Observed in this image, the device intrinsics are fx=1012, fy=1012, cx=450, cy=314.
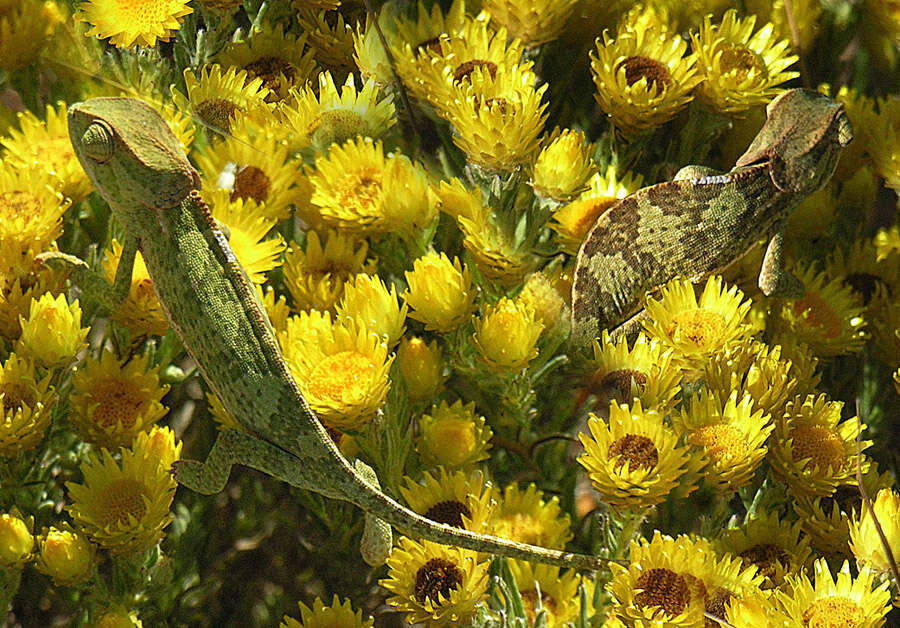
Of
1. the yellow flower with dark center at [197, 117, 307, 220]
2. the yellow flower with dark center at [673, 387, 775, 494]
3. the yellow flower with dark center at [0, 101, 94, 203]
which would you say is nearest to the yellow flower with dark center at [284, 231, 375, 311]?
the yellow flower with dark center at [197, 117, 307, 220]

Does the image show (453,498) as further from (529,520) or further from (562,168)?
(562,168)

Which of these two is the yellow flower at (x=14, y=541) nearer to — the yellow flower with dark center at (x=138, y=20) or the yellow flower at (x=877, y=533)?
the yellow flower with dark center at (x=138, y=20)

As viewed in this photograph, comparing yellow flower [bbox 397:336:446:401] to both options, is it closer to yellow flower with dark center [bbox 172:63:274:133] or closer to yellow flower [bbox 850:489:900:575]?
yellow flower with dark center [bbox 172:63:274:133]

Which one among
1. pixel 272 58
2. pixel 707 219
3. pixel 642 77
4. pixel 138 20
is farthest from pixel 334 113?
pixel 707 219

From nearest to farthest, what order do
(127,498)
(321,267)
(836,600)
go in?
1. (836,600)
2. (127,498)
3. (321,267)

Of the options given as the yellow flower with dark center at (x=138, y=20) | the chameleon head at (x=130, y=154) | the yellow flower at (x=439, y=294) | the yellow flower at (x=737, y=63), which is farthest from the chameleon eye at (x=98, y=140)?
the yellow flower at (x=737, y=63)

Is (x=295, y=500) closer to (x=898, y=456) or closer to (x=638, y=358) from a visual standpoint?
(x=638, y=358)
